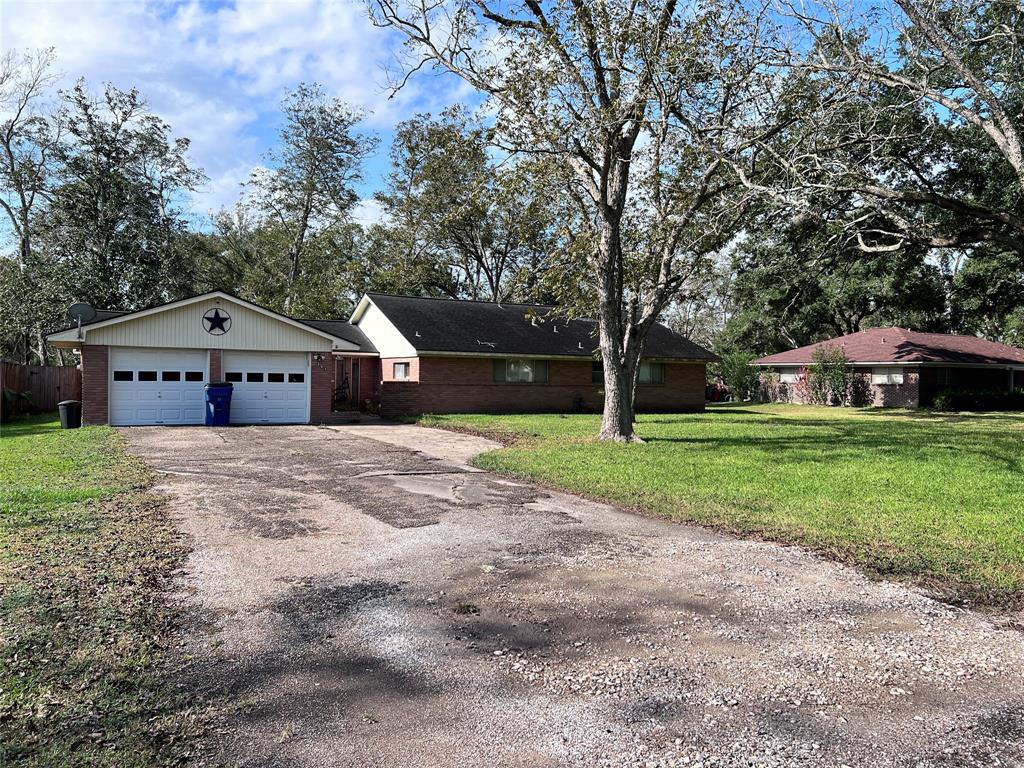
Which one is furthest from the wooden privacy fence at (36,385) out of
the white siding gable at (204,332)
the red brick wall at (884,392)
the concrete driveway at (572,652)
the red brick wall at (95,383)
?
the red brick wall at (884,392)

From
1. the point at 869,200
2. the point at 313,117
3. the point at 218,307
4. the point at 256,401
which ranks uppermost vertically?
the point at 313,117

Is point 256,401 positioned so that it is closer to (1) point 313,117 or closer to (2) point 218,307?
(2) point 218,307

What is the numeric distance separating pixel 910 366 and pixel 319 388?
26.0 meters

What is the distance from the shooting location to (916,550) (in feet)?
20.5

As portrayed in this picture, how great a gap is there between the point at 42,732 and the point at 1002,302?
40909 millimetres

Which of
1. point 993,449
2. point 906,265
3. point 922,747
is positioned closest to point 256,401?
point 993,449

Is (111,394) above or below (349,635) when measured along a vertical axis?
above

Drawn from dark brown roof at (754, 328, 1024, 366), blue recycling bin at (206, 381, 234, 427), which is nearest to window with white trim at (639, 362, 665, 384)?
dark brown roof at (754, 328, 1024, 366)

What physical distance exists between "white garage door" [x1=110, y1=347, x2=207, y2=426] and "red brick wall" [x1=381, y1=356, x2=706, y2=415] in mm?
6416

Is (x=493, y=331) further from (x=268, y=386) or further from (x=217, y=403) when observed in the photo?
(x=217, y=403)

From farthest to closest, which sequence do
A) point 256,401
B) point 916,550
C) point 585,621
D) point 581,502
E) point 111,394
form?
point 256,401 → point 111,394 → point 581,502 → point 916,550 → point 585,621

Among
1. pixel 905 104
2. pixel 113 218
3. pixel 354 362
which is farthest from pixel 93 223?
pixel 905 104

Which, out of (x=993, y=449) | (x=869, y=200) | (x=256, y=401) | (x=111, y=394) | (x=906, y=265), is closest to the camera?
(x=993, y=449)

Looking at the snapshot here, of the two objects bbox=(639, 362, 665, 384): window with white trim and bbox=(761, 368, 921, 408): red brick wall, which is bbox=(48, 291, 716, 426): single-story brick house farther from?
bbox=(761, 368, 921, 408): red brick wall
